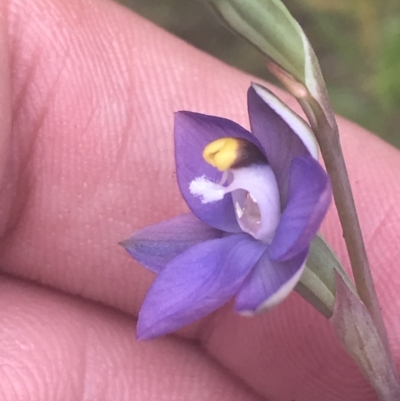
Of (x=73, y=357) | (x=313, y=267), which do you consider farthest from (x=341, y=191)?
(x=73, y=357)

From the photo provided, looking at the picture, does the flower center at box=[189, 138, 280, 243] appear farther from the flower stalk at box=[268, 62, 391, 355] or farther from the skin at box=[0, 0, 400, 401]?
the skin at box=[0, 0, 400, 401]

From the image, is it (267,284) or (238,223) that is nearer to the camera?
(267,284)

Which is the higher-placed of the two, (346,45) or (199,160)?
(346,45)

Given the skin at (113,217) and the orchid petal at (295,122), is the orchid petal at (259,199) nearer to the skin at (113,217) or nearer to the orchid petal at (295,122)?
the orchid petal at (295,122)

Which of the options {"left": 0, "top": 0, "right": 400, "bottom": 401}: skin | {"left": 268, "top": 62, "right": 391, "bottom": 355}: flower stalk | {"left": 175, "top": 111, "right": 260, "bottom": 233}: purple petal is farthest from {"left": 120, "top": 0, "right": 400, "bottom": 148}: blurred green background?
{"left": 268, "top": 62, "right": 391, "bottom": 355}: flower stalk

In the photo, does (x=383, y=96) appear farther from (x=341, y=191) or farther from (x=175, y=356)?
(x=341, y=191)

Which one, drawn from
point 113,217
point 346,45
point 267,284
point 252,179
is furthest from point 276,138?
point 346,45

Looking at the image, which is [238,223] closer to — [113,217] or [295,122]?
[295,122]
